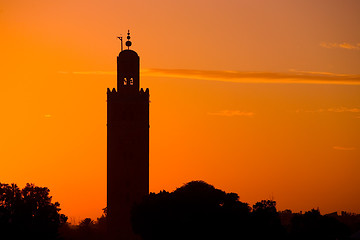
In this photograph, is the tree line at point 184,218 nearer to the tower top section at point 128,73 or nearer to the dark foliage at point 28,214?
the dark foliage at point 28,214

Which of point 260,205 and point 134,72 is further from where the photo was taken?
point 134,72

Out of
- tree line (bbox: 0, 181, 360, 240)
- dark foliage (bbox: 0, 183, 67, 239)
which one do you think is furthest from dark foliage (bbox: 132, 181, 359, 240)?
dark foliage (bbox: 0, 183, 67, 239)

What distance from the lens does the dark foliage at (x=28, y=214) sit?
89.5 metres

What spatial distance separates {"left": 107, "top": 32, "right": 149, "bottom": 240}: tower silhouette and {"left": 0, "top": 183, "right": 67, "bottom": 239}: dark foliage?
5.50 m

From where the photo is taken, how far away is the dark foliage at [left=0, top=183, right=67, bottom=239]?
89500 millimetres

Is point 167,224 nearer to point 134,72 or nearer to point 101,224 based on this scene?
point 134,72

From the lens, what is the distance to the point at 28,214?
9638cm

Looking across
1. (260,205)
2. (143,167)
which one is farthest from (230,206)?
(143,167)

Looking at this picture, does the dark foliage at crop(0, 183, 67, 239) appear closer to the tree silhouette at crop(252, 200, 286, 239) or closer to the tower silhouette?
the tower silhouette

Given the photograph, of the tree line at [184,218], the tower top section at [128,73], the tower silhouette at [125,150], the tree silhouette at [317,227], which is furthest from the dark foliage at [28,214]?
the tree silhouette at [317,227]

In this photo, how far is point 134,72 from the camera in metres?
107

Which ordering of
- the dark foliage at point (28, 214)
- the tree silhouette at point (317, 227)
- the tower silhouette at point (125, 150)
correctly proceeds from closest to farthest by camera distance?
1. the dark foliage at point (28, 214)
2. the tree silhouette at point (317, 227)
3. the tower silhouette at point (125, 150)

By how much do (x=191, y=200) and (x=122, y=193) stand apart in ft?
37.4

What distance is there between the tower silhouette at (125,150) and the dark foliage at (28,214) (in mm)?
5502
